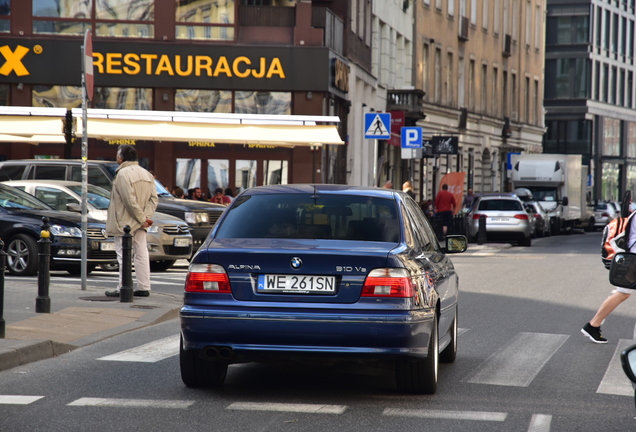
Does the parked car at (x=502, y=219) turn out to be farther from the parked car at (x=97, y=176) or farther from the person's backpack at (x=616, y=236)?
the person's backpack at (x=616, y=236)

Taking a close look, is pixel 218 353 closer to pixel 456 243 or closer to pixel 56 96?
pixel 456 243

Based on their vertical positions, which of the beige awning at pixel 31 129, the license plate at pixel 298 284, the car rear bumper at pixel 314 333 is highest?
the beige awning at pixel 31 129

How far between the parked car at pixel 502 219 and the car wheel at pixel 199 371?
28.0 m

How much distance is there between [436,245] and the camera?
9664 millimetres

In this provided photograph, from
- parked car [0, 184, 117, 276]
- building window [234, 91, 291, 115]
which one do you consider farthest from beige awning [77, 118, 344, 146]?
parked car [0, 184, 117, 276]

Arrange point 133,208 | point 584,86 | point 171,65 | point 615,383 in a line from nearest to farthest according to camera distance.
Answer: point 615,383 → point 133,208 → point 171,65 → point 584,86

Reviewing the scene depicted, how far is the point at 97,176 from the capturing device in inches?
851

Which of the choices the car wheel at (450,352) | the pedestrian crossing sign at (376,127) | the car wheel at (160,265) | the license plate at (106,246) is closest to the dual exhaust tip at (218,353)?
the car wheel at (450,352)

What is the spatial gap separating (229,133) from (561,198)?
975 inches

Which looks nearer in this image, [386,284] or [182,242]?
[386,284]

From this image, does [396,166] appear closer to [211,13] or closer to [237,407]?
[211,13]

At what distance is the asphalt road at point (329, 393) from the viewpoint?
23.9 feet

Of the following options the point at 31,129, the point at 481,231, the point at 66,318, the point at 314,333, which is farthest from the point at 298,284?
the point at 481,231

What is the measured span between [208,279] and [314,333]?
0.81 m
